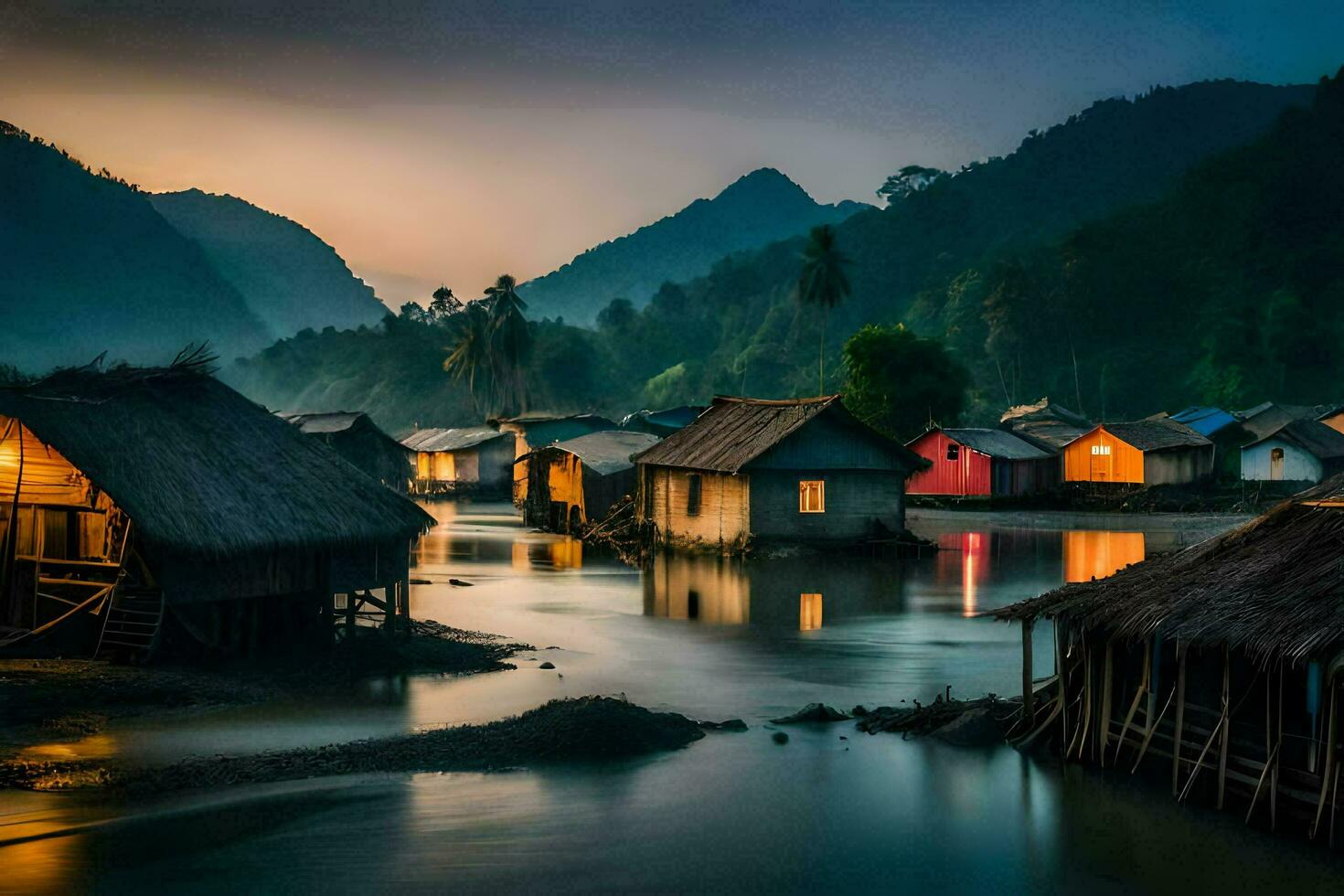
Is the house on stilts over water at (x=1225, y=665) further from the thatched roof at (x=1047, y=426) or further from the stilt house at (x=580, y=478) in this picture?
the thatched roof at (x=1047, y=426)

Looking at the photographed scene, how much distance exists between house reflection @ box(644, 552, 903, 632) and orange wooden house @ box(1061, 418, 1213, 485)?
29.1 meters

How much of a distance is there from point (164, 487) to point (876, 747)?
11.3m

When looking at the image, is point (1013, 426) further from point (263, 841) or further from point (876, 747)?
point (263, 841)

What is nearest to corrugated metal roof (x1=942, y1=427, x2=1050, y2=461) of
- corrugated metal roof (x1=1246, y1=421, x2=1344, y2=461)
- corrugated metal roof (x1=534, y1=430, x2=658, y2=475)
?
corrugated metal roof (x1=1246, y1=421, x2=1344, y2=461)

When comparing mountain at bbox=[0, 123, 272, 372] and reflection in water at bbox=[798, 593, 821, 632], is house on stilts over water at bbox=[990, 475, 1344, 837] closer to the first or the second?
reflection in water at bbox=[798, 593, 821, 632]

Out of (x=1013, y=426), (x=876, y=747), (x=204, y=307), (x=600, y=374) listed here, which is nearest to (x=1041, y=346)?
(x=1013, y=426)

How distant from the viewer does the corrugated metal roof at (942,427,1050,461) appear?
216 feet

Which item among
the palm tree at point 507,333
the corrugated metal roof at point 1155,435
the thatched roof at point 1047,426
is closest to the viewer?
the corrugated metal roof at point 1155,435

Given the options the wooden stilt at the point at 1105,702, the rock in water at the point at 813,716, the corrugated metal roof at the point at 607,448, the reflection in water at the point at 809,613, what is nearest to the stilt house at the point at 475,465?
the corrugated metal roof at the point at 607,448

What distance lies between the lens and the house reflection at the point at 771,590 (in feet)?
99.4

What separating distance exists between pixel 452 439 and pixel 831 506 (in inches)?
1757

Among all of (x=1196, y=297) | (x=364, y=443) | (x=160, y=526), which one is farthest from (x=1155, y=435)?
(x=160, y=526)

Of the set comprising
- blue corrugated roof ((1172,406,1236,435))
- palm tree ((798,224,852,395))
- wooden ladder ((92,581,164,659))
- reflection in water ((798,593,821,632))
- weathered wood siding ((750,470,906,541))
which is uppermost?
palm tree ((798,224,852,395))

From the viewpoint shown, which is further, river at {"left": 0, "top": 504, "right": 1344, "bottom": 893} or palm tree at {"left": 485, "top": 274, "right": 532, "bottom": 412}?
palm tree at {"left": 485, "top": 274, "right": 532, "bottom": 412}
